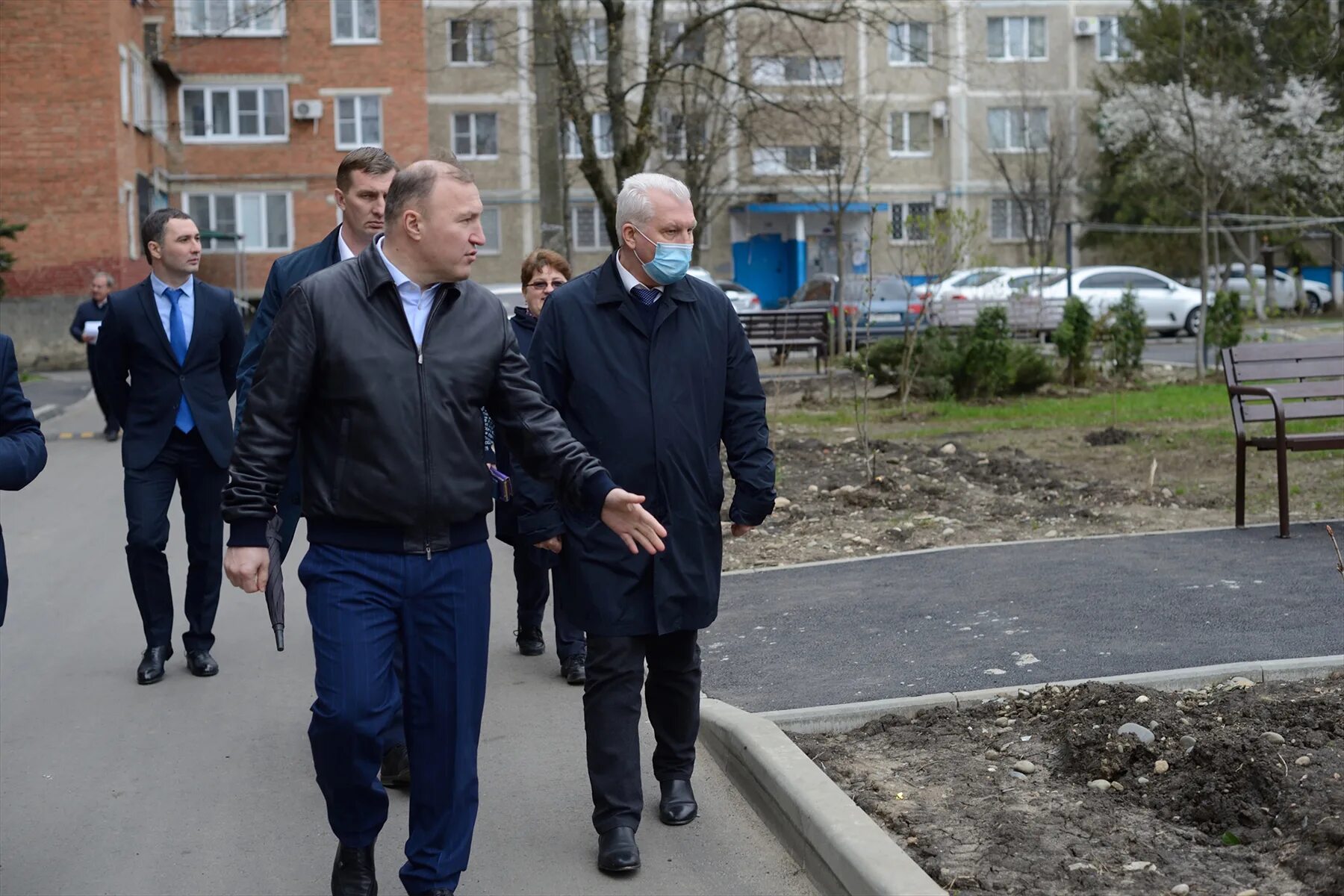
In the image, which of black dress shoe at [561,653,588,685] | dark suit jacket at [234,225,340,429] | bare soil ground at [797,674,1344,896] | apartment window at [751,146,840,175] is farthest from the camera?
apartment window at [751,146,840,175]

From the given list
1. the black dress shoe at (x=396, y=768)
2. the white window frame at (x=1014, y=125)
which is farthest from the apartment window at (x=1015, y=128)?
the black dress shoe at (x=396, y=768)

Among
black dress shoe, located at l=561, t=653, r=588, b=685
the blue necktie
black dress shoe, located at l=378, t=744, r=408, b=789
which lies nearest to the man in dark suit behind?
the blue necktie

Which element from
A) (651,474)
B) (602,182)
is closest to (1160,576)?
(651,474)

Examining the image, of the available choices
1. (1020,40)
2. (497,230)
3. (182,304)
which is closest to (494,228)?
(497,230)

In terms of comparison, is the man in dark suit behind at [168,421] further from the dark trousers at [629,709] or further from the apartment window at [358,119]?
the apartment window at [358,119]

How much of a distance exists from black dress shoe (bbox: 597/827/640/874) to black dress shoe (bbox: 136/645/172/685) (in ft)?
11.4

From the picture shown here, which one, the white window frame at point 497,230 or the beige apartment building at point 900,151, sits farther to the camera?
the white window frame at point 497,230

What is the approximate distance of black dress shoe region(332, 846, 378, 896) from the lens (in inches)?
176

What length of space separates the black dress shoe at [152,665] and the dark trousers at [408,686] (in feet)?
11.4

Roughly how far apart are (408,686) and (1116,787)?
211 centimetres

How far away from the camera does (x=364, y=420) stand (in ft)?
14.2

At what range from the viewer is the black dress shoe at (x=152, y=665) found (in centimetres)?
763

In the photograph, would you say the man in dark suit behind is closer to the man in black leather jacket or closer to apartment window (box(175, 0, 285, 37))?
the man in black leather jacket

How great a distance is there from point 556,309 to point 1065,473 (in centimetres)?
833
